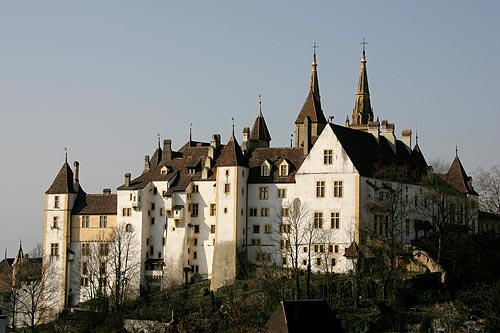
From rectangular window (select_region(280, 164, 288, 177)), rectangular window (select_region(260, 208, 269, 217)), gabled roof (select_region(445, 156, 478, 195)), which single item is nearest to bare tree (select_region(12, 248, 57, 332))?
rectangular window (select_region(260, 208, 269, 217))

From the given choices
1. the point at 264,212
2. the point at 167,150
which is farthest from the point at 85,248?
the point at 264,212

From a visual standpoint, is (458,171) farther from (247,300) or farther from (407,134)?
(247,300)

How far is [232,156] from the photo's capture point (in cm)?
9425

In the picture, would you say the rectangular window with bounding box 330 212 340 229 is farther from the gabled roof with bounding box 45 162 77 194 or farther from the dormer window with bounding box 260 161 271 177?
the gabled roof with bounding box 45 162 77 194

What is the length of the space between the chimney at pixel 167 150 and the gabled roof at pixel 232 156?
26.7ft

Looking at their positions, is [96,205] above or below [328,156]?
below

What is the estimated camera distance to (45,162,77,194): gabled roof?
340 feet

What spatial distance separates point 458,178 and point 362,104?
26853 millimetres

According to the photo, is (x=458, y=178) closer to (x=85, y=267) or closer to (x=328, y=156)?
(x=328, y=156)

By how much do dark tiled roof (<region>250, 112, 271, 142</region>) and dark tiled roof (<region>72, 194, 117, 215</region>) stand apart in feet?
45.8

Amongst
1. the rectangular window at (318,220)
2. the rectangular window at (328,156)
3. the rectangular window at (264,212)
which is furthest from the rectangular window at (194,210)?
the rectangular window at (328,156)

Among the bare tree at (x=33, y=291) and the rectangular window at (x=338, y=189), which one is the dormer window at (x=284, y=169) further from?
the bare tree at (x=33, y=291)

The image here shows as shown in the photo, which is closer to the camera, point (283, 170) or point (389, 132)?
point (283, 170)

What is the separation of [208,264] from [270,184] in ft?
28.1
